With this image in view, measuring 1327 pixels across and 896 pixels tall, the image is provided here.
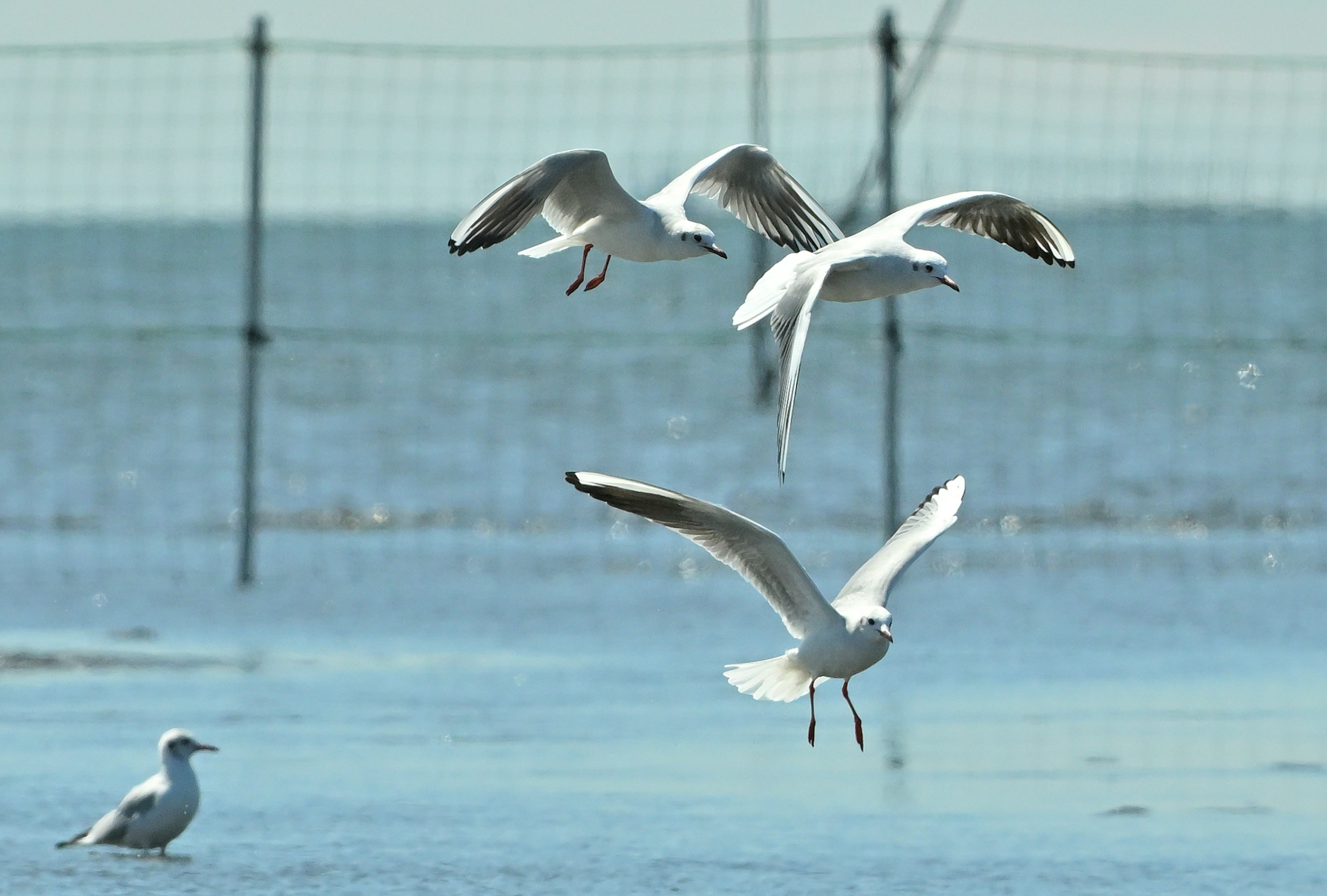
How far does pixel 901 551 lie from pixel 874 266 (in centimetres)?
86

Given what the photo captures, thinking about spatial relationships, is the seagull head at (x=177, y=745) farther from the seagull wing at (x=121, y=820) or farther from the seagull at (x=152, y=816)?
the seagull wing at (x=121, y=820)

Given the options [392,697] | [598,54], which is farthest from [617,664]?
[598,54]

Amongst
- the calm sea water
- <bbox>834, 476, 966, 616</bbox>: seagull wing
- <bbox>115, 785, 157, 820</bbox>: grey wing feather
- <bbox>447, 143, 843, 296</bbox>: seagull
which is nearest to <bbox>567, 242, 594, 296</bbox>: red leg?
<bbox>447, 143, 843, 296</bbox>: seagull

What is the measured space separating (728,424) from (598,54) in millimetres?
8129

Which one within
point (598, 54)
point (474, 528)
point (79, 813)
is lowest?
point (79, 813)

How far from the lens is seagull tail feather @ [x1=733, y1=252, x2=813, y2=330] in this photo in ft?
17.2

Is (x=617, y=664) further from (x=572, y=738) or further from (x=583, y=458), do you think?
(x=583, y=458)

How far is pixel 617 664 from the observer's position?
969 centimetres

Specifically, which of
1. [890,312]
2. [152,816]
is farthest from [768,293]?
[890,312]

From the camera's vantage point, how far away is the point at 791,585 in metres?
5.77

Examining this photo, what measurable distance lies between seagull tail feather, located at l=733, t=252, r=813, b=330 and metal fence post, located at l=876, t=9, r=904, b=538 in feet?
18.5

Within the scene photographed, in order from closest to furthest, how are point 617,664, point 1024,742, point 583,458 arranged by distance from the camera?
point 1024,742 < point 617,664 < point 583,458

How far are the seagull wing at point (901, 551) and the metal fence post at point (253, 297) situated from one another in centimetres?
577

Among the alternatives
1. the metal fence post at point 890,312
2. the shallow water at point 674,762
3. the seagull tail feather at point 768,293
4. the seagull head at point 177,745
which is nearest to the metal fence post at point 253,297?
the shallow water at point 674,762
